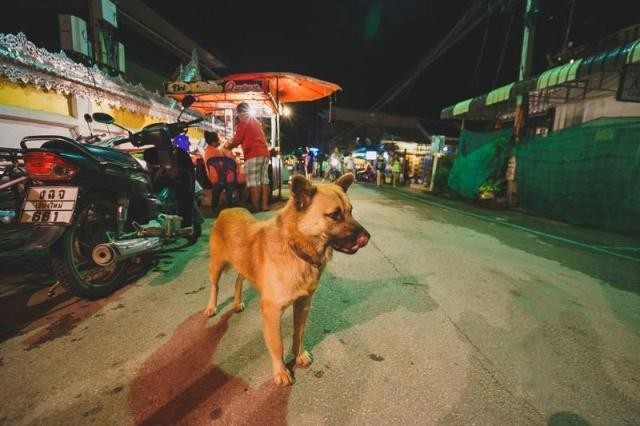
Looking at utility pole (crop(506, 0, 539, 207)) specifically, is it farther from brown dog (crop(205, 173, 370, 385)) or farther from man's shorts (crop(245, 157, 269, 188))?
brown dog (crop(205, 173, 370, 385))

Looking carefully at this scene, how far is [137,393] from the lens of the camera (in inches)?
63.4

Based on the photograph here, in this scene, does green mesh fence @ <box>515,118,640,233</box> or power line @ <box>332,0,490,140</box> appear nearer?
green mesh fence @ <box>515,118,640,233</box>

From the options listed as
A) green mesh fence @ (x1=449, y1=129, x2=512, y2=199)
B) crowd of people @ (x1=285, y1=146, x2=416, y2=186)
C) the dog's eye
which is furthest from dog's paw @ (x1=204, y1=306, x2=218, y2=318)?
crowd of people @ (x1=285, y1=146, x2=416, y2=186)

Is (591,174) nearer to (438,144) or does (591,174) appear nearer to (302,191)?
(302,191)

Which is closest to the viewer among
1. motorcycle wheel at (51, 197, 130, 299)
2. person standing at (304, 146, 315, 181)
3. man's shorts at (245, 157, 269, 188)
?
motorcycle wheel at (51, 197, 130, 299)

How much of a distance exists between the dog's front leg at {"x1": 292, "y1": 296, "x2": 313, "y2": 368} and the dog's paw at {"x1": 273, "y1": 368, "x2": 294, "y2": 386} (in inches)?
7.1

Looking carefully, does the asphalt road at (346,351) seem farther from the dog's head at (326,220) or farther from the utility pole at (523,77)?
the utility pole at (523,77)

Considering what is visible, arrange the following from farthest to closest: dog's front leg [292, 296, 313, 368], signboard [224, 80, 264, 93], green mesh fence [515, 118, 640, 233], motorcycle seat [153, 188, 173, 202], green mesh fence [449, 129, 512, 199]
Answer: green mesh fence [449, 129, 512, 199] → signboard [224, 80, 264, 93] → green mesh fence [515, 118, 640, 233] → motorcycle seat [153, 188, 173, 202] → dog's front leg [292, 296, 313, 368]

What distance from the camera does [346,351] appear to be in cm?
206

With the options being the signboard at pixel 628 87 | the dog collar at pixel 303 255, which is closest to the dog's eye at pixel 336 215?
the dog collar at pixel 303 255

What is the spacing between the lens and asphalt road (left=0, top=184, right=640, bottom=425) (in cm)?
155

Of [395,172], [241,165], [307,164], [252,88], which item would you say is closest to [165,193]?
[241,165]

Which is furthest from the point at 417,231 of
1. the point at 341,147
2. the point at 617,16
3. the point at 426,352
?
the point at 341,147

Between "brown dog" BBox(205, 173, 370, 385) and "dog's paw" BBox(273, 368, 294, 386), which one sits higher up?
"brown dog" BBox(205, 173, 370, 385)
